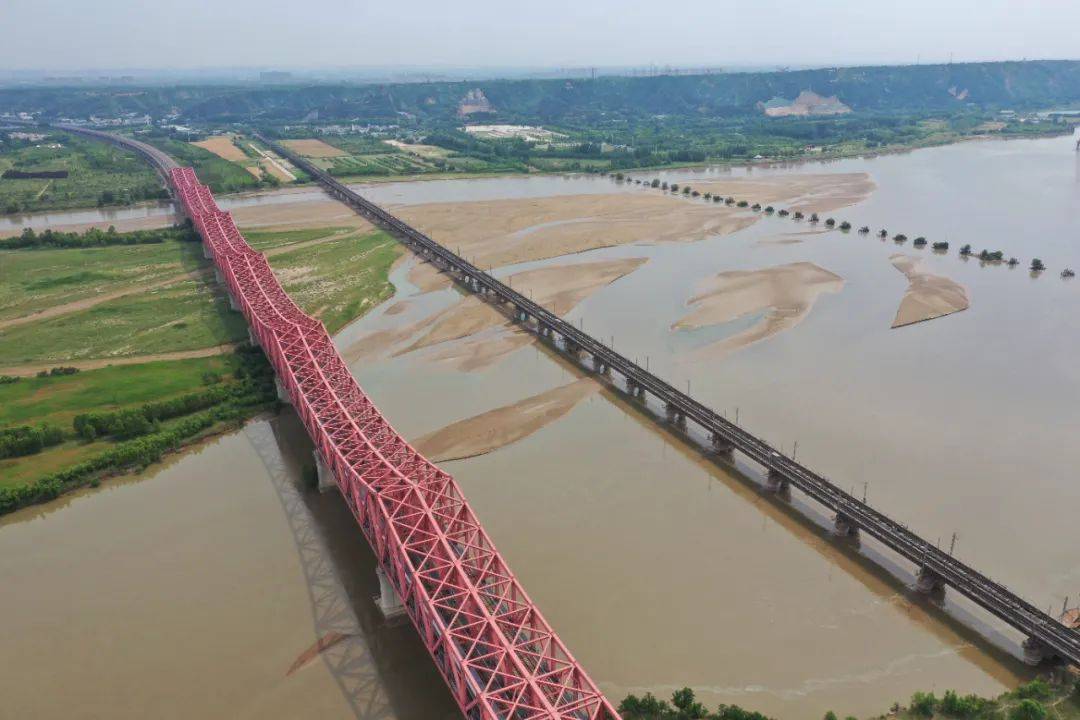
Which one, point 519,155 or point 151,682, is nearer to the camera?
point 151,682

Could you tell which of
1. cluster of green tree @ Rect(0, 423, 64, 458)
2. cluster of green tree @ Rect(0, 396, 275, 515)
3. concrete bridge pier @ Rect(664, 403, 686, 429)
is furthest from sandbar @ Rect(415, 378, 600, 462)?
cluster of green tree @ Rect(0, 423, 64, 458)

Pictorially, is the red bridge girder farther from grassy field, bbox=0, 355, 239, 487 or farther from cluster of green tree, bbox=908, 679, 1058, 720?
grassy field, bbox=0, 355, 239, 487

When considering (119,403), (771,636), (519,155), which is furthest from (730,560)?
(519,155)

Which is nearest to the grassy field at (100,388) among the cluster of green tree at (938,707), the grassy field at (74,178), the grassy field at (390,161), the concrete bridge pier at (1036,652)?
the cluster of green tree at (938,707)

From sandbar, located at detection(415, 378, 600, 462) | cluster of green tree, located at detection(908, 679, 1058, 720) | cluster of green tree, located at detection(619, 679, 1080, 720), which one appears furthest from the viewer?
sandbar, located at detection(415, 378, 600, 462)

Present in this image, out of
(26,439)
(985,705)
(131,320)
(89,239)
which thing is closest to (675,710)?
(985,705)

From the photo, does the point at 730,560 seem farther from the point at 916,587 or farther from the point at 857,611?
the point at 916,587
